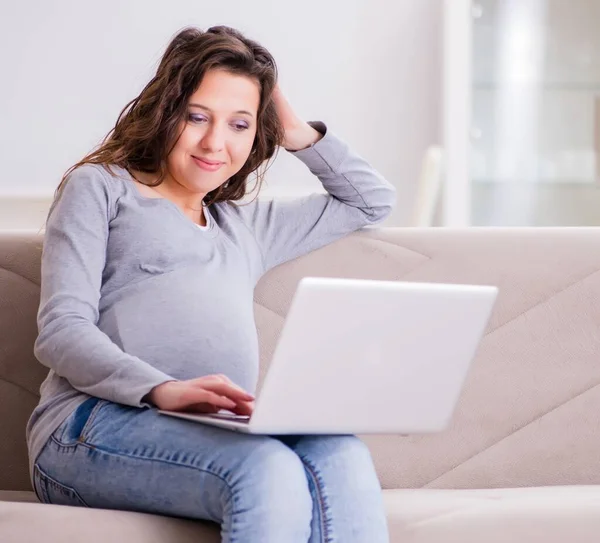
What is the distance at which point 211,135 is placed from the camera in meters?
1.59

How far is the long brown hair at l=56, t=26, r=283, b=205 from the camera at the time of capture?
1.58 m

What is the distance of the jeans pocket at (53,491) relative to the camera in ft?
4.31

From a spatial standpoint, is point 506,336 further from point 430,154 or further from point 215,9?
point 215,9

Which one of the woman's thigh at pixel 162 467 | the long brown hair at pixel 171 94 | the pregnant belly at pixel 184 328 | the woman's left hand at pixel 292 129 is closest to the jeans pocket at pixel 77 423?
the woman's thigh at pixel 162 467

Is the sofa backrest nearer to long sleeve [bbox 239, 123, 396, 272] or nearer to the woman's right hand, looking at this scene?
long sleeve [bbox 239, 123, 396, 272]

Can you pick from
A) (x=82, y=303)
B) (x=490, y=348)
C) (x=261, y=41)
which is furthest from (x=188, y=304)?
(x=261, y=41)

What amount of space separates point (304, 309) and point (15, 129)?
2.72 metres

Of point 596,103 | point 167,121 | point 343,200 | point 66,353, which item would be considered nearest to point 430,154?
point 596,103

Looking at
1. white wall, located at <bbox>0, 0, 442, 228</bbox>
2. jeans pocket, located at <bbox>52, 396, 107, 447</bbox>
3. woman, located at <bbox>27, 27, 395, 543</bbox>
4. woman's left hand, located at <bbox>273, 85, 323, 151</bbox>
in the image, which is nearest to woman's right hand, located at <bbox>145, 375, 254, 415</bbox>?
woman, located at <bbox>27, 27, 395, 543</bbox>

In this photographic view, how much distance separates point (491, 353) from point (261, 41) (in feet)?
7.23

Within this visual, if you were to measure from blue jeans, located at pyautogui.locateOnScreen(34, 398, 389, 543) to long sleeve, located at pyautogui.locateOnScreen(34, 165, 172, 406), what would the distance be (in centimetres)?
4

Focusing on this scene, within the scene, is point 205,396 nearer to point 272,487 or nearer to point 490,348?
point 272,487

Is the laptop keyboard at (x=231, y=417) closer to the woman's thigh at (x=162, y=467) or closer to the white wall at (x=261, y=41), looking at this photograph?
the woman's thigh at (x=162, y=467)

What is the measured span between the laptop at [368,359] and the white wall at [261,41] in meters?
2.51
